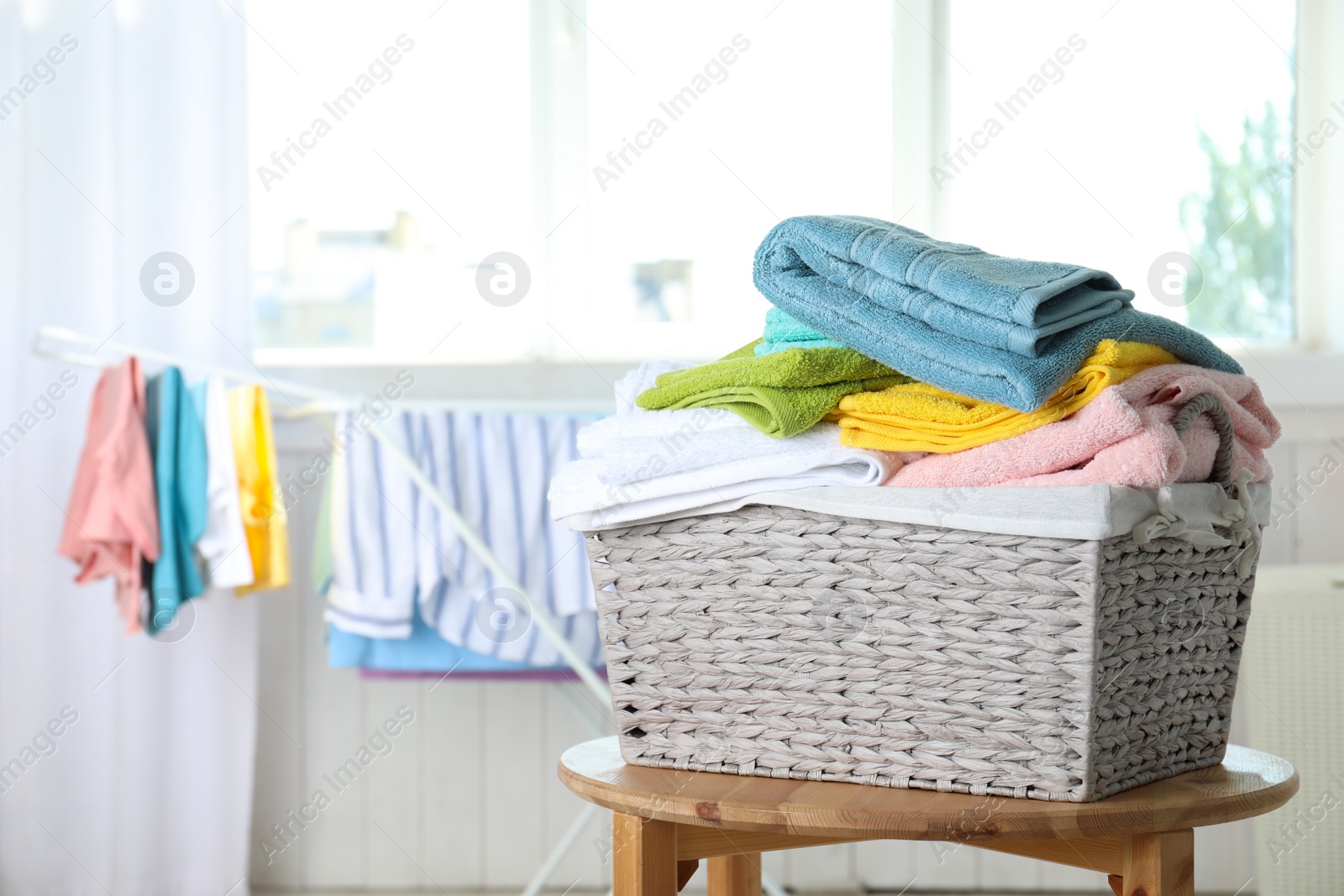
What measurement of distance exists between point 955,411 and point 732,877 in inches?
16.1

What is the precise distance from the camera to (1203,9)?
2.12 m

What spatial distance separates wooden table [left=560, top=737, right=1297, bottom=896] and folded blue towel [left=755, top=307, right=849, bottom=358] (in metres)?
0.28

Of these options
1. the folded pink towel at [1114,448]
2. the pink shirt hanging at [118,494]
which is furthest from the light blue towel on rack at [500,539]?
the folded pink towel at [1114,448]

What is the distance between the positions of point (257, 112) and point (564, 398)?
805 millimetres

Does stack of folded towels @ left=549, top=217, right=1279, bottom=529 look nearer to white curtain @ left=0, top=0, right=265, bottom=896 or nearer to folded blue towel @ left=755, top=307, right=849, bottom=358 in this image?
folded blue towel @ left=755, top=307, right=849, bottom=358

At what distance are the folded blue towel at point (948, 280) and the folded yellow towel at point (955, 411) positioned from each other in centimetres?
3

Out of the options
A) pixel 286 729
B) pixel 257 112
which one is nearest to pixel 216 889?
pixel 286 729

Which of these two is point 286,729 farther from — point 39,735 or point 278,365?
point 278,365

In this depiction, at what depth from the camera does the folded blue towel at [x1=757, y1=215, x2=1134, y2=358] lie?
632mm

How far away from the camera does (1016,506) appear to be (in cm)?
60

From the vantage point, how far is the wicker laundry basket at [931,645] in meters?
0.61

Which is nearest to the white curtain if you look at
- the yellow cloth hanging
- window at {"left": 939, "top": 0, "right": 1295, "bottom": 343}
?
the yellow cloth hanging

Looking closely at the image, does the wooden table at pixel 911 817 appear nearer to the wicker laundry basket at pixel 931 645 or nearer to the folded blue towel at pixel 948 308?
the wicker laundry basket at pixel 931 645

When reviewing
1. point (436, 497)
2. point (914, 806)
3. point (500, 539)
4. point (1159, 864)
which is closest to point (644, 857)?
point (914, 806)
